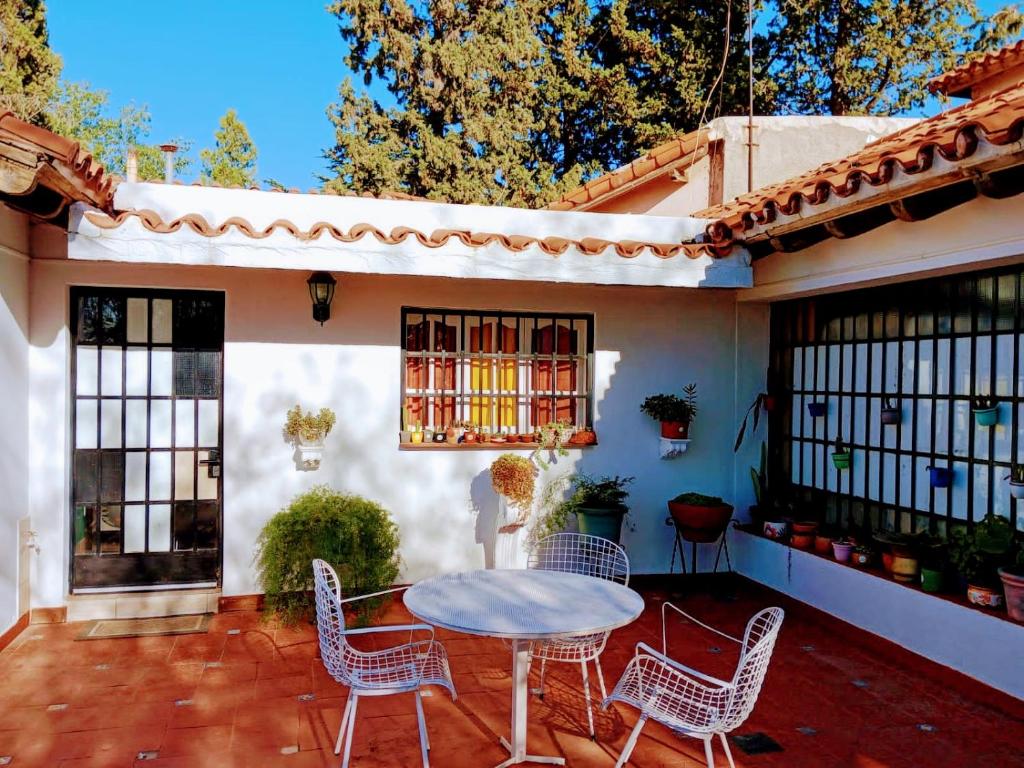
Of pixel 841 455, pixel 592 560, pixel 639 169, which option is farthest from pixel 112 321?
pixel 639 169

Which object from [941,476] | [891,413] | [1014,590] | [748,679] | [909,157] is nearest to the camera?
[748,679]

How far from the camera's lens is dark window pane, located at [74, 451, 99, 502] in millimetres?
6254

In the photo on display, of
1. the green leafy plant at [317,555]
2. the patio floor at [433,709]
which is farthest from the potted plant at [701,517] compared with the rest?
the green leafy plant at [317,555]

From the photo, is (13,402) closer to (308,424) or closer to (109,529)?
(109,529)

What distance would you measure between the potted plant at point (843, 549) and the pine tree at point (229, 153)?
22302mm

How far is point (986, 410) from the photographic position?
16.8 ft

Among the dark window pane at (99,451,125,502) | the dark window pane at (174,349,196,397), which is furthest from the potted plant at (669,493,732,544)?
the dark window pane at (99,451,125,502)

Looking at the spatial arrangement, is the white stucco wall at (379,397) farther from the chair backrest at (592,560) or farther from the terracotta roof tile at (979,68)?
the terracotta roof tile at (979,68)

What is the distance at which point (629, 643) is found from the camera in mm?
5766

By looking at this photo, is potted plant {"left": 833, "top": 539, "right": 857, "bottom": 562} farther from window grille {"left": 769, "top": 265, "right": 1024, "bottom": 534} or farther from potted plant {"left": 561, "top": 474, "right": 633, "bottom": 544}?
potted plant {"left": 561, "top": 474, "right": 633, "bottom": 544}

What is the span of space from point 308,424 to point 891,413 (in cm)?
466

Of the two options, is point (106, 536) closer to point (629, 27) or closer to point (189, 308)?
point (189, 308)

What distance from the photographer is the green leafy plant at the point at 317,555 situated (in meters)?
6.01

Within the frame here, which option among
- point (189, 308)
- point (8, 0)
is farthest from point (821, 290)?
point (8, 0)
